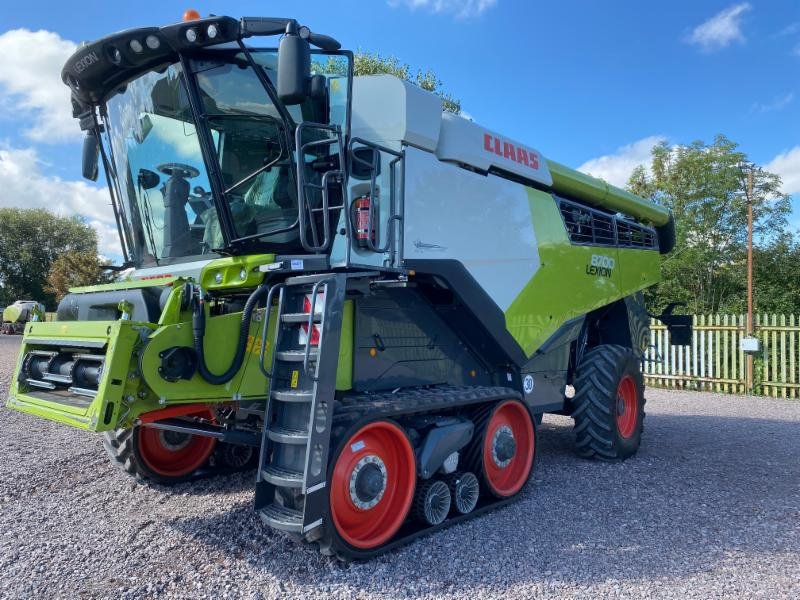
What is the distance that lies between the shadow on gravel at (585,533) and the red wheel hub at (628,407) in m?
0.48

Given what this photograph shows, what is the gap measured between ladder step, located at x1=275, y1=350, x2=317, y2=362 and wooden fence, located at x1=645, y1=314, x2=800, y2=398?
1041 cm

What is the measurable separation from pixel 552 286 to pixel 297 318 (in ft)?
9.85

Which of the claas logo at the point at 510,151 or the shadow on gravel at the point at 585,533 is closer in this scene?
the shadow on gravel at the point at 585,533

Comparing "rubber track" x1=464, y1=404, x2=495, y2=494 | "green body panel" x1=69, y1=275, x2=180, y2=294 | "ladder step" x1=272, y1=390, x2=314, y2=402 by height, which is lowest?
"rubber track" x1=464, y1=404, x2=495, y2=494

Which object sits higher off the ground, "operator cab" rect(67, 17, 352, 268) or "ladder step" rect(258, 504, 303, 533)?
"operator cab" rect(67, 17, 352, 268)

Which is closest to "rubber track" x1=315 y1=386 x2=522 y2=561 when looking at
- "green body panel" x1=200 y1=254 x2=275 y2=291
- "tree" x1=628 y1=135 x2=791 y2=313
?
"green body panel" x1=200 y1=254 x2=275 y2=291

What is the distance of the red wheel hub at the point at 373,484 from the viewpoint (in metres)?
3.62

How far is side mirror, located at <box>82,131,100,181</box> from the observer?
16.1ft

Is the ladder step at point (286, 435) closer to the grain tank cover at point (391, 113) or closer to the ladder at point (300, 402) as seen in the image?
the ladder at point (300, 402)

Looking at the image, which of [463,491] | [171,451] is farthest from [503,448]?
[171,451]

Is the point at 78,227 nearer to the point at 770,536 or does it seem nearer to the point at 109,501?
the point at 109,501

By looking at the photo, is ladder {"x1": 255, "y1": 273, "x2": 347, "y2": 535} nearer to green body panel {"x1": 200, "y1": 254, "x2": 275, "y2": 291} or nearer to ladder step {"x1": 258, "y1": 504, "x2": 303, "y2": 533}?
ladder step {"x1": 258, "y1": 504, "x2": 303, "y2": 533}

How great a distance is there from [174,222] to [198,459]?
225 cm

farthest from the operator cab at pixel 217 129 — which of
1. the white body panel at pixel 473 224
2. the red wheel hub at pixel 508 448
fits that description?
the red wheel hub at pixel 508 448
